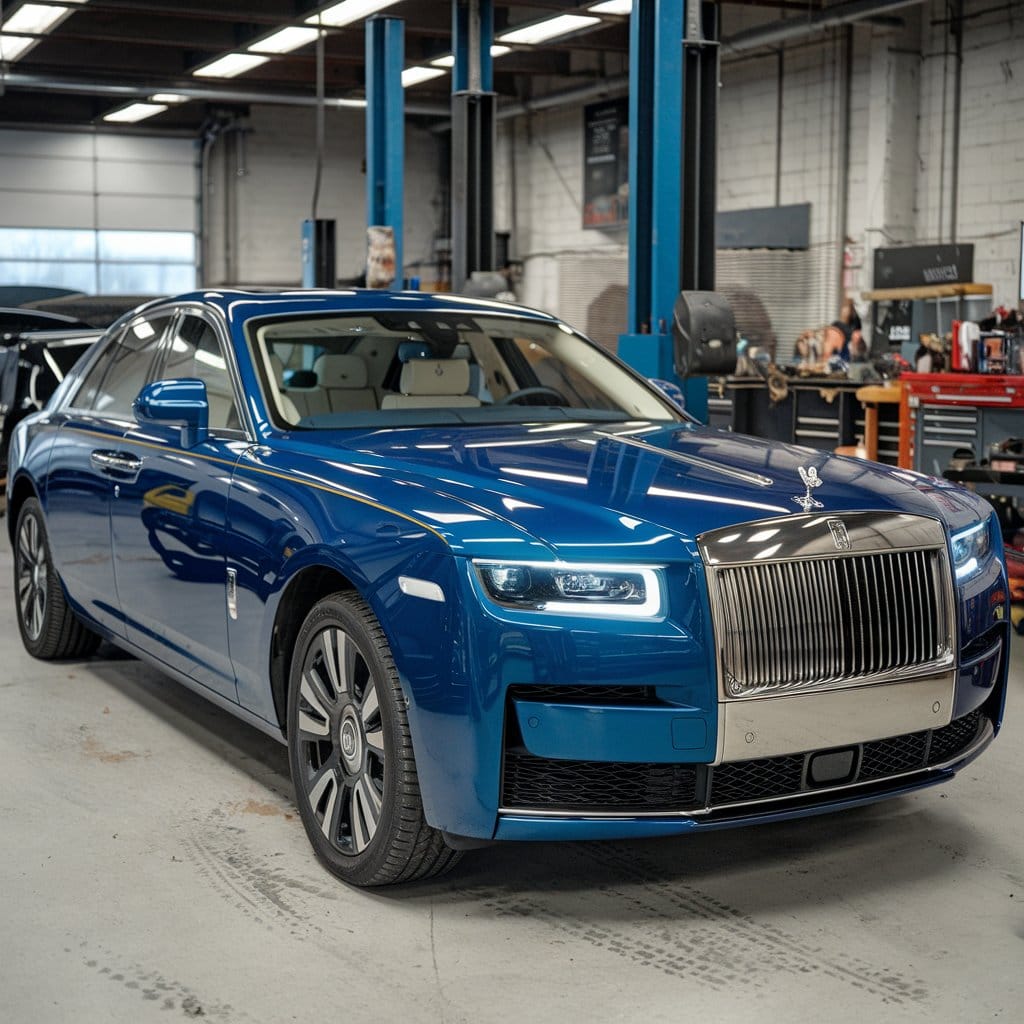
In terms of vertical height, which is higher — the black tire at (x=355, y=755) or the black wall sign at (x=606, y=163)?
the black wall sign at (x=606, y=163)

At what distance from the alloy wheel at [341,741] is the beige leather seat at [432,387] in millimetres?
1052

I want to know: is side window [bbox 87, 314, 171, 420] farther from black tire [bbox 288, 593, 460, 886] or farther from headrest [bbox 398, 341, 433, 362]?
black tire [bbox 288, 593, 460, 886]

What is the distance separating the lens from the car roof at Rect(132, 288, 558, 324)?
4371 millimetres

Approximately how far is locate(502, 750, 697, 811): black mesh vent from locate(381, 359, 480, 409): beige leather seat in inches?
61.2

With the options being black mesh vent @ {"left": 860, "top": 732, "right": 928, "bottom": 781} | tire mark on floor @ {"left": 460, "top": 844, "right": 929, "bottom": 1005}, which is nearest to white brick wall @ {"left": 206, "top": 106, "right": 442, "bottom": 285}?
tire mark on floor @ {"left": 460, "top": 844, "right": 929, "bottom": 1005}

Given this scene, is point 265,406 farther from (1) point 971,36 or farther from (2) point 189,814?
(1) point 971,36

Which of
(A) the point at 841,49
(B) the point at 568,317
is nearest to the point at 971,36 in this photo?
(A) the point at 841,49

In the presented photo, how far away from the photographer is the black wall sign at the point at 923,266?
1537 cm

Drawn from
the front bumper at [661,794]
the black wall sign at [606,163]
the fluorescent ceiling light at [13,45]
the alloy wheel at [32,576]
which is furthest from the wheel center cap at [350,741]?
the black wall sign at [606,163]

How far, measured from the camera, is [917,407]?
892 centimetres

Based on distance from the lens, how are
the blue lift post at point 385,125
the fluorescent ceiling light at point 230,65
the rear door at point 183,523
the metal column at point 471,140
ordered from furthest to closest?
the fluorescent ceiling light at point 230,65, the blue lift post at point 385,125, the metal column at point 471,140, the rear door at point 183,523

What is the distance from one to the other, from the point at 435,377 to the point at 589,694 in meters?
1.67

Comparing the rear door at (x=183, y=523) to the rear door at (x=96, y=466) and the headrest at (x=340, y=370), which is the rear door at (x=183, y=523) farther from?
the headrest at (x=340, y=370)

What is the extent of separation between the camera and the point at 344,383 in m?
4.21
